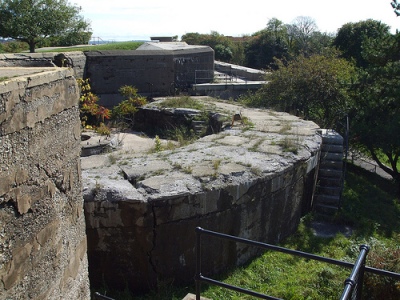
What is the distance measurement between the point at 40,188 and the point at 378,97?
10.4 metres

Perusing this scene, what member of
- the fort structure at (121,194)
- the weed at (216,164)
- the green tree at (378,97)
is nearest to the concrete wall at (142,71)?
the fort structure at (121,194)

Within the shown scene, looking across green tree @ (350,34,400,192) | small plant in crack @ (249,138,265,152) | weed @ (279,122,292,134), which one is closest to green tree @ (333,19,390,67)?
green tree @ (350,34,400,192)

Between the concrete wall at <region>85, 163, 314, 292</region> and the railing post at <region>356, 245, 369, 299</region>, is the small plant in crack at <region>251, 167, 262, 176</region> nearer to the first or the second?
the concrete wall at <region>85, 163, 314, 292</region>

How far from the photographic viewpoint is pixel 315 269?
17.3 ft

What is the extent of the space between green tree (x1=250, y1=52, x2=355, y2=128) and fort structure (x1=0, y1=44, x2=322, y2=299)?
159 centimetres

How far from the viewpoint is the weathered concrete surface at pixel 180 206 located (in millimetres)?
4512

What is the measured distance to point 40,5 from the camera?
60.0 feet

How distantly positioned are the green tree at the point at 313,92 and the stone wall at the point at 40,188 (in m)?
8.30

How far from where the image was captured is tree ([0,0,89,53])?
17.2 meters

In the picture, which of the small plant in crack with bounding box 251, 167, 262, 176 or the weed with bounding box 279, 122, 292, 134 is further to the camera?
the weed with bounding box 279, 122, 292, 134

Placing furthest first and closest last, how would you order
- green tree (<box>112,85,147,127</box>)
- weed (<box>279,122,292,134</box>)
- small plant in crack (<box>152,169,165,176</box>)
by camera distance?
green tree (<box>112,85,147,127</box>) < weed (<box>279,122,292,134</box>) < small plant in crack (<box>152,169,165,176</box>)

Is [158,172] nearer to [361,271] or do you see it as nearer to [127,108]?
[361,271]

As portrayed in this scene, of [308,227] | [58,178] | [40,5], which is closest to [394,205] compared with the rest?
[308,227]

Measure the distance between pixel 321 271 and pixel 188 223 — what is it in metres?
1.74
